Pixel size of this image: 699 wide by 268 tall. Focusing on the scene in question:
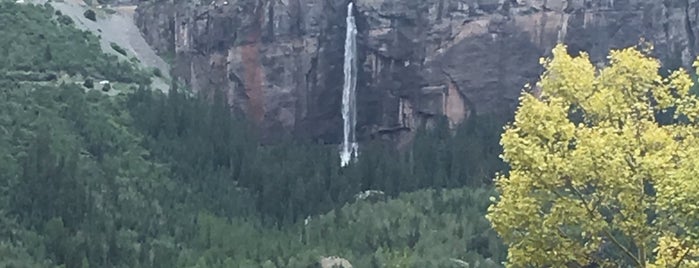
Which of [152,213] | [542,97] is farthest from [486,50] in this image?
[542,97]

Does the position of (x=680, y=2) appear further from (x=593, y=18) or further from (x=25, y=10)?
(x=25, y=10)

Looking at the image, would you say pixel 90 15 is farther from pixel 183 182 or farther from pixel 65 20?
pixel 183 182

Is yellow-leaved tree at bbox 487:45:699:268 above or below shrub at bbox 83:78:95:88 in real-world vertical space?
above

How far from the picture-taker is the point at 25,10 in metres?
96.8

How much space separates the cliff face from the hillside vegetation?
4.19 meters

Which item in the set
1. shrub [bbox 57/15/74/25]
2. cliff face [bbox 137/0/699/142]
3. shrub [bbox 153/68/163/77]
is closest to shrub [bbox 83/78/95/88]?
shrub [bbox 153/68/163/77]

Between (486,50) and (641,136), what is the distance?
242 ft

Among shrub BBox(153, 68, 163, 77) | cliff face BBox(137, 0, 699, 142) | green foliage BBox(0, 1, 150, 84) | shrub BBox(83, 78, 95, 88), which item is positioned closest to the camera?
shrub BBox(83, 78, 95, 88)

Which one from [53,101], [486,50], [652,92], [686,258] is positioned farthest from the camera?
[486,50]

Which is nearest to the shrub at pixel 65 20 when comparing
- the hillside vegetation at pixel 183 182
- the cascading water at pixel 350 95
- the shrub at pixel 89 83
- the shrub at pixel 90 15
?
the hillside vegetation at pixel 183 182

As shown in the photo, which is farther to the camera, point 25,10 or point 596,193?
point 25,10

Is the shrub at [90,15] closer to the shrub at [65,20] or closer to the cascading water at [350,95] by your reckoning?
the shrub at [65,20]

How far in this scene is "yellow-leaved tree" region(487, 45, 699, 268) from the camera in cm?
2086

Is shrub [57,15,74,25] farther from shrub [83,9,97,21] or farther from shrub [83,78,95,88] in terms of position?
shrub [83,78,95,88]
